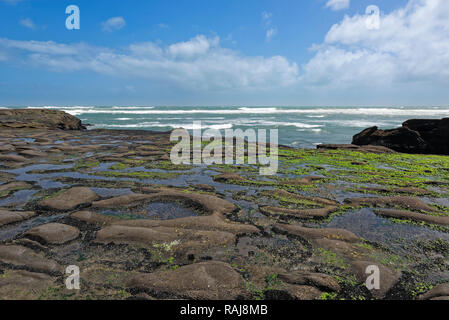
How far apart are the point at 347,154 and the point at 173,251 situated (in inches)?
560

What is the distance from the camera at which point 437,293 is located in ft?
10.9

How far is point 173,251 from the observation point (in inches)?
171

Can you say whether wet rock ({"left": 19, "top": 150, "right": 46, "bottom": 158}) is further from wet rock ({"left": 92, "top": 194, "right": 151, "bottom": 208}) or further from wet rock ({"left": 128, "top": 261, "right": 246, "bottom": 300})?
wet rock ({"left": 128, "top": 261, "right": 246, "bottom": 300})

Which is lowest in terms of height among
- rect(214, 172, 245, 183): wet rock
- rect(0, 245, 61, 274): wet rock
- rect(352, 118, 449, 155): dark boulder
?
rect(0, 245, 61, 274): wet rock

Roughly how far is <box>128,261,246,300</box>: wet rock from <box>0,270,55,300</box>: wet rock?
3.77ft

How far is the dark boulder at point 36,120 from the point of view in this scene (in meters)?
28.1

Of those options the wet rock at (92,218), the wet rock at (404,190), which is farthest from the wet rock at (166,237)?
the wet rock at (404,190)

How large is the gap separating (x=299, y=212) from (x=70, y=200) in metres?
5.92

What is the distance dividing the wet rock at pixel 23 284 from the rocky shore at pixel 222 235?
1cm

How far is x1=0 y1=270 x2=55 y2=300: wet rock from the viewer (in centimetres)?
320

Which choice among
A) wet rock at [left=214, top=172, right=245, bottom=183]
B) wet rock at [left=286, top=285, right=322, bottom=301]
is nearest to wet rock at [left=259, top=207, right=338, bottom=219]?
wet rock at [left=286, top=285, right=322, bottom=301]

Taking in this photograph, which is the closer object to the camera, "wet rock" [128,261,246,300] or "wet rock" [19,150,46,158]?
"wet rock" [128,261,246,300]

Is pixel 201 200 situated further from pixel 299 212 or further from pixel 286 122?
pixel 286 122
